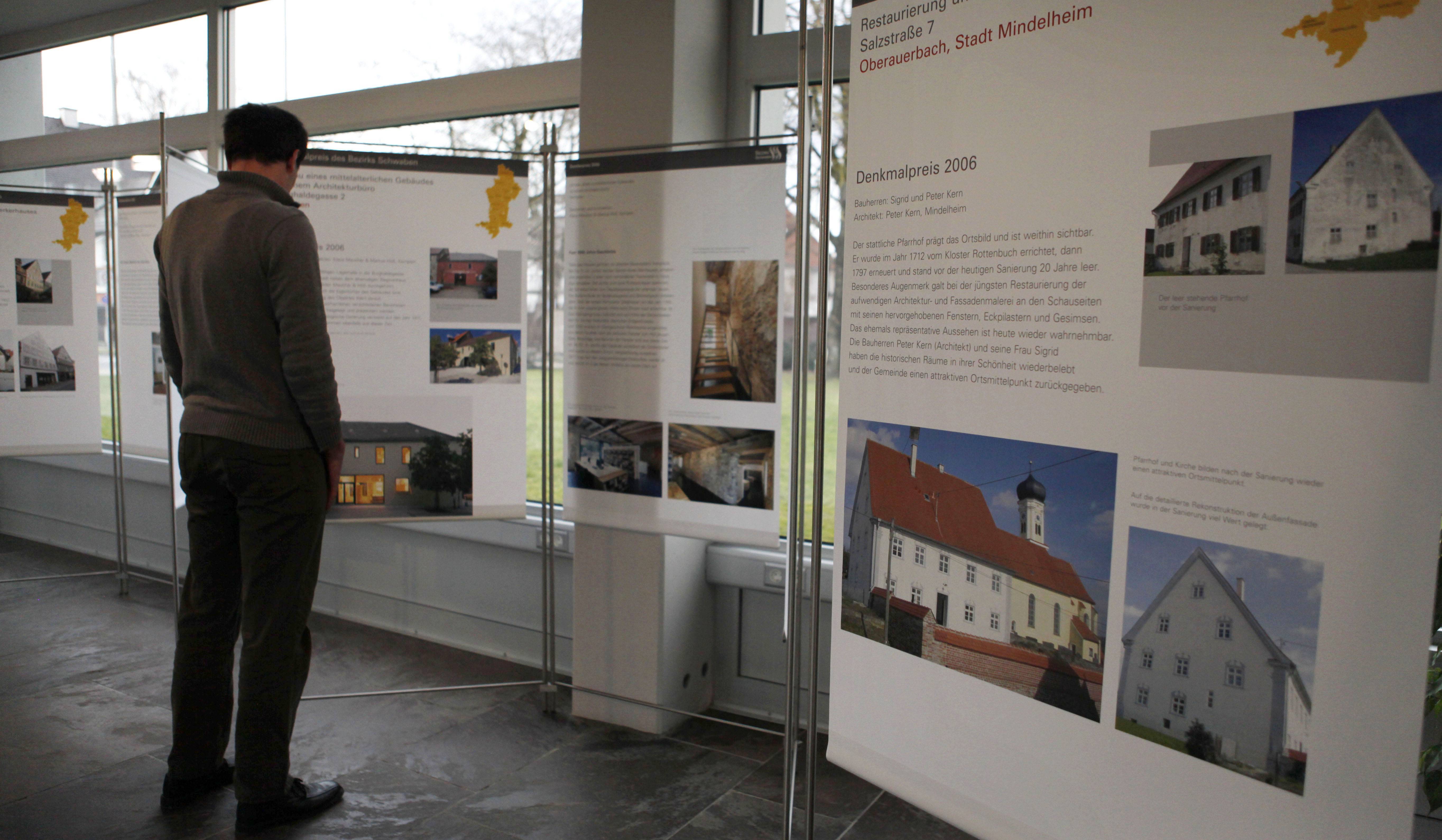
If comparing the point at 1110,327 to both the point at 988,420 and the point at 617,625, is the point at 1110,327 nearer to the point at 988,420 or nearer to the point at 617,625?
the point at 988,420

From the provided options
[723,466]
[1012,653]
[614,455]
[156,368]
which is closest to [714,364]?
[723,466]

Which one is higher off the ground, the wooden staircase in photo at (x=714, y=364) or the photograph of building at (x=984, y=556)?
the wooden staircase in photo at (x=714, y=364)

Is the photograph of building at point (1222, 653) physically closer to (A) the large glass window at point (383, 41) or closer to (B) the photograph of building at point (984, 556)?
(B) the photograph of building at point (984, 556)

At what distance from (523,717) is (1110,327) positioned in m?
2.67

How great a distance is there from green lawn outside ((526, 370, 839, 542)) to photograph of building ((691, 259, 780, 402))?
3.8 inches

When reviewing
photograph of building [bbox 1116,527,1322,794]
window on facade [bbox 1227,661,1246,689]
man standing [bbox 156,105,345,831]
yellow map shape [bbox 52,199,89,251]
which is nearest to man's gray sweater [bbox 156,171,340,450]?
man standing [bbox 156,105,345,831]

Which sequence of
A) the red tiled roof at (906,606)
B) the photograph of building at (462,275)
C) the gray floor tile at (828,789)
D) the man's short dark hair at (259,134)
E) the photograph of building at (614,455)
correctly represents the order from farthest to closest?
the photograph of building at (462,275) → the photograph of building at (614,455) → the gray floor tile at (828,789) → the man's short dark hair at (259,134) → the red tiled roof at (906,606)

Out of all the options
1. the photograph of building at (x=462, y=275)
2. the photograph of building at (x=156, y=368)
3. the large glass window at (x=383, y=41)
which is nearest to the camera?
the photograph of building at (x=462, y=275)

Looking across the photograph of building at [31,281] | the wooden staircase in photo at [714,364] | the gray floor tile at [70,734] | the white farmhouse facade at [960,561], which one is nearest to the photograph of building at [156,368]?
the photograph of building at [31,281]

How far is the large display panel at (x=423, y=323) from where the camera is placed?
3.01 meters

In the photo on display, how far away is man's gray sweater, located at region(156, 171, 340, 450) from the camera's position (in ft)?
7.32

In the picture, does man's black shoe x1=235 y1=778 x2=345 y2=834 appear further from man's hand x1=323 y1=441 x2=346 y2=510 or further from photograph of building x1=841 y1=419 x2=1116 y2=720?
photograph of building x1=841 y1=419 x2=1116 y2=720

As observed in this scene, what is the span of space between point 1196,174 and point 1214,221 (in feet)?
0.23

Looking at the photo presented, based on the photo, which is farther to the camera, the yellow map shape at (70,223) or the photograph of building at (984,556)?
the yellow map shape at (70,223)
